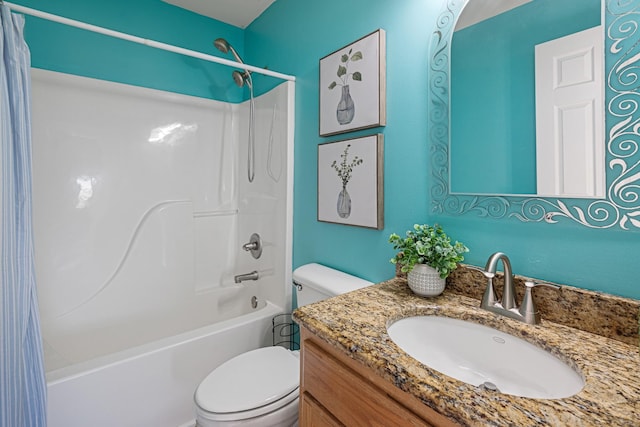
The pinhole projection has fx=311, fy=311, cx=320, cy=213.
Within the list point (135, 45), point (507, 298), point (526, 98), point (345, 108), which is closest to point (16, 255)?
point (345, 108)

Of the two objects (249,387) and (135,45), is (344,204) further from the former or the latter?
(135,45)

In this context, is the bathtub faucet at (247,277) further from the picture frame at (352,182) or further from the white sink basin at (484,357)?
the white sink basin at (484,357)

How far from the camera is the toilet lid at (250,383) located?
3.64 ft

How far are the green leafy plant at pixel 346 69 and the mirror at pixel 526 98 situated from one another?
17.6 inches

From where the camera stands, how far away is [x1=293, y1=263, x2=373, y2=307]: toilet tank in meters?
1.36

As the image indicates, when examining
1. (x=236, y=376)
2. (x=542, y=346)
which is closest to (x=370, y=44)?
(x=542, y=346)

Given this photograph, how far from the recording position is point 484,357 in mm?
835

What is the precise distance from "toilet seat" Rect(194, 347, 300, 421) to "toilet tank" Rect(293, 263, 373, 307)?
0.29 meters

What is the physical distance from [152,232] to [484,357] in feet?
6.50

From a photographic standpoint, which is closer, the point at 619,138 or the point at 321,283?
the point at 619,138

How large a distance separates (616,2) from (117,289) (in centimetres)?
251

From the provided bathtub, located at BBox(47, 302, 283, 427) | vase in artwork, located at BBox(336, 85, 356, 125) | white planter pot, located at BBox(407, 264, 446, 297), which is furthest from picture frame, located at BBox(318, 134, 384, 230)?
bathtub, located at BBox(47, 302, 283, 427)

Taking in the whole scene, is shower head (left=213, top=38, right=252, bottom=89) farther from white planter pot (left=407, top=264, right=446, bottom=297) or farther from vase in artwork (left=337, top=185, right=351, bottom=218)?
white planter pot (left=407, top=264, right=446, bottom=297)

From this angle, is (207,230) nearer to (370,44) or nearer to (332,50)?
(332,50)
